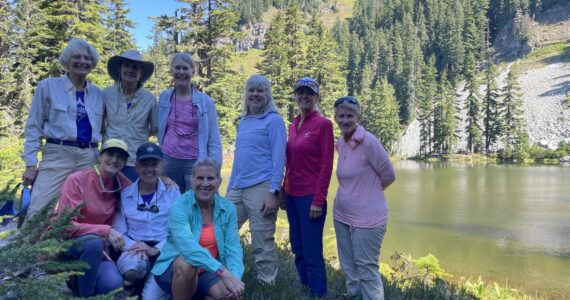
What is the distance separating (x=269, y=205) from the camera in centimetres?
388

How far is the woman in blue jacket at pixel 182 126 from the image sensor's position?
4.01 m

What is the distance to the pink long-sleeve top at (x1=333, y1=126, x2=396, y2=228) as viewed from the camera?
364 centimetres

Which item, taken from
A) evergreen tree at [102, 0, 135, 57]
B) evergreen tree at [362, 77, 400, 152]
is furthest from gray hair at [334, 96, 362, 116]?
evergreen tree at [362, 77, 400, 152]

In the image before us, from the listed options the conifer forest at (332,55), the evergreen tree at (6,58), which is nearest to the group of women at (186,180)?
the conifer forest at (332,55)

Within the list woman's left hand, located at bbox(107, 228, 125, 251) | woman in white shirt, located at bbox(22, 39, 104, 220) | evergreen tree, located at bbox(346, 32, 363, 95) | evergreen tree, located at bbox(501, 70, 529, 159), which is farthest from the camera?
evergreen tree, located at bbox(346, 32, 363, 95)

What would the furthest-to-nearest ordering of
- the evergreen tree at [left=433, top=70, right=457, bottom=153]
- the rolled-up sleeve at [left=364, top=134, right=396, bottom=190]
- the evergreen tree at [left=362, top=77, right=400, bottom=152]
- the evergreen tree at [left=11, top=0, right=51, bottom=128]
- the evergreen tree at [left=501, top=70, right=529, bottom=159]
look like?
the evergreen tree at [left=362, top=77, right=400, bottom=152] → the evergreen tree at [left=433, top=70, right=457, bottom=153] → the evergreen tree at [left=501, top=70, right=529, bottom=159] → the evergreen tree at [left=11, top=0, right=51, bottom=128] → the rolled-up sleeve at [left=364, top=134, right=396, bottom=190]

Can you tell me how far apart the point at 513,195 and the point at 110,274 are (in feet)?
74.7

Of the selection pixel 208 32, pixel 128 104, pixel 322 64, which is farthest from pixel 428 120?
pixel 128 104

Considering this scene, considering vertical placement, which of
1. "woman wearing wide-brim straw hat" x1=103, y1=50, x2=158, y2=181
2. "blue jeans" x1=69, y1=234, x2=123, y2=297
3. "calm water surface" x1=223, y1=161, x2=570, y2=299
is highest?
"woman wearing wide-brim straw hat" x1=103, y1=50, x2=158, y2=181

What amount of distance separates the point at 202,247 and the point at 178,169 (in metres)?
1.26

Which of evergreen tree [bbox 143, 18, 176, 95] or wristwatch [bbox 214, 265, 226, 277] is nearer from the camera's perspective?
wristwatch [bbox 214, 265, 226, 277]

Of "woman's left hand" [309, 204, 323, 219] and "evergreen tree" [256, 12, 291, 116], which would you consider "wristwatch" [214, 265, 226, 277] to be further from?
"evergreen tree" [256, 12, 291, 116]

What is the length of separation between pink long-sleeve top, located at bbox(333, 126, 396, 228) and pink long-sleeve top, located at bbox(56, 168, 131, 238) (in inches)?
77.8

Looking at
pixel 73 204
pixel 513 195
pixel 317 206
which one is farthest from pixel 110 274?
pixel 513 195
